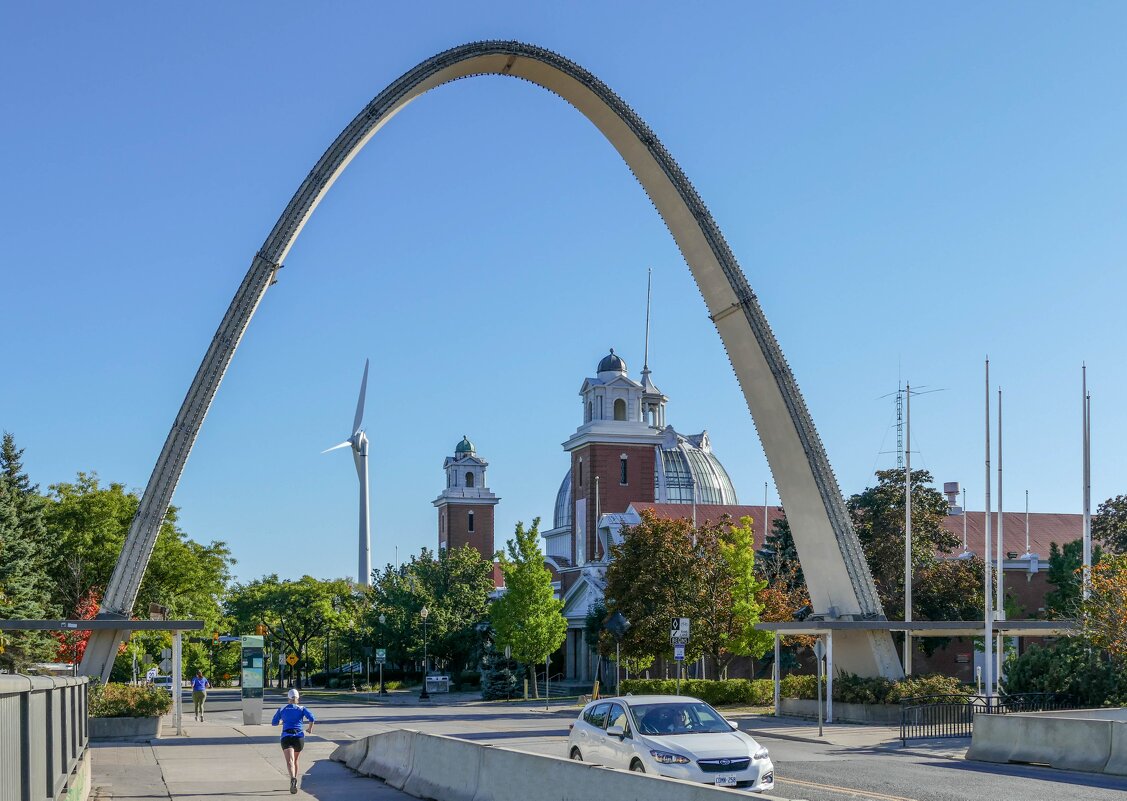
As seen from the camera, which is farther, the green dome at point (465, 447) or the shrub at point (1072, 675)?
the green dome at point (465, 447)

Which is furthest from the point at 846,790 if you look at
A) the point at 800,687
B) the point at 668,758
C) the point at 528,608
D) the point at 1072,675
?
the point at 528,608

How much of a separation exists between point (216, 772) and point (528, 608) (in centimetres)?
4156

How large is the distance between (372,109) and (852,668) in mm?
22425

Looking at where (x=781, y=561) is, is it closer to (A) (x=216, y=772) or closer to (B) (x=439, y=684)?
(B) (x=439, y=684)

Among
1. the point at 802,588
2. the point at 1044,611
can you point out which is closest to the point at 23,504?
the point at 802,588

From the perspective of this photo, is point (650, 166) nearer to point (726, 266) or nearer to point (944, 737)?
point (726, 266)

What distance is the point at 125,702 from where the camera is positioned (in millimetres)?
37375

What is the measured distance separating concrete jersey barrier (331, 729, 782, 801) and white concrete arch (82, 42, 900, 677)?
15.5m

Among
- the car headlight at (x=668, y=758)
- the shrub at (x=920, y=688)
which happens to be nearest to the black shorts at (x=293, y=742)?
the car headlight at (x=668, y=758)

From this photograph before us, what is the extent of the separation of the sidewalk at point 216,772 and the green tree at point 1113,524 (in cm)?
4520

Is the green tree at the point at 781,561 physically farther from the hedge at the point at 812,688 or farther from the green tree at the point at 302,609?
the green tree at the point at 302,609

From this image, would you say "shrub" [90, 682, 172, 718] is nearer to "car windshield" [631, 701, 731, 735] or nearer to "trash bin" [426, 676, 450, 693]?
"car windshield" [631, 701, 731, 735]

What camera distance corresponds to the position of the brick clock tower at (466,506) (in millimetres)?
149625

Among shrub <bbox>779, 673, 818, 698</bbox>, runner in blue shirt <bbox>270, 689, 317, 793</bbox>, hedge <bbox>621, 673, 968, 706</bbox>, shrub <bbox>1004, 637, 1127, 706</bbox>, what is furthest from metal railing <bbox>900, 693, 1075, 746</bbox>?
runner in blue shirt <bbox>270, 689, 317, 793</bbox>
